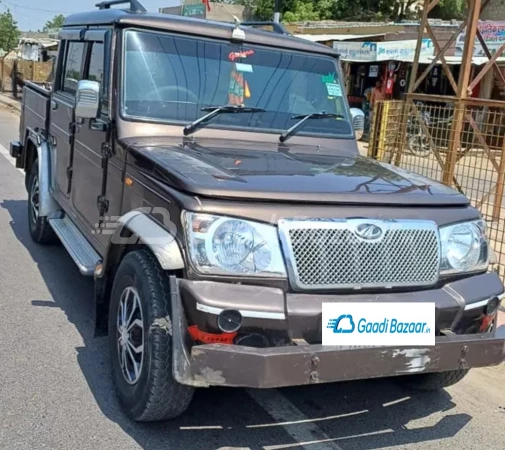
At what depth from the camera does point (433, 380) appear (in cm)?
400

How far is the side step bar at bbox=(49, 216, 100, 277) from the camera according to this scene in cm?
438

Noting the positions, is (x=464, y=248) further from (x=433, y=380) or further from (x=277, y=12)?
(x=277, y=12)

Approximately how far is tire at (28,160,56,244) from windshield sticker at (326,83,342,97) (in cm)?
295

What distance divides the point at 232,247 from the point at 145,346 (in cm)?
65

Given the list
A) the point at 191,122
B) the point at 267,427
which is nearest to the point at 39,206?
the point at 191,122

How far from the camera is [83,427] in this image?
344 centimetres

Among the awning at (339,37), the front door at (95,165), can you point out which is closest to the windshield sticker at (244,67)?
the front door at (95,165)

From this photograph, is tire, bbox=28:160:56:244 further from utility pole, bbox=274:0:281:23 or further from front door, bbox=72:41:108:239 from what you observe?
utility pole, bbox=274:0:281:23

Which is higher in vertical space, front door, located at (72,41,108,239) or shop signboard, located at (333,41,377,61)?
shop signboard, located at (333,41,377,61)

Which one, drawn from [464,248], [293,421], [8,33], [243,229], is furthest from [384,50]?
[8,33]

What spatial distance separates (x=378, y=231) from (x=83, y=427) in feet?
5.78

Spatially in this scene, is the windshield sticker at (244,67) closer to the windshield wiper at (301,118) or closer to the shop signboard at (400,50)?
the windshield wiper at (301,118)

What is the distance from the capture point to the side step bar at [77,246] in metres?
4.38

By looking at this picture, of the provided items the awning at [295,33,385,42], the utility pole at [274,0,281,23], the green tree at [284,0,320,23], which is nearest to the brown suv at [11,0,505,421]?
the utility pole at [274,0,281,23]
